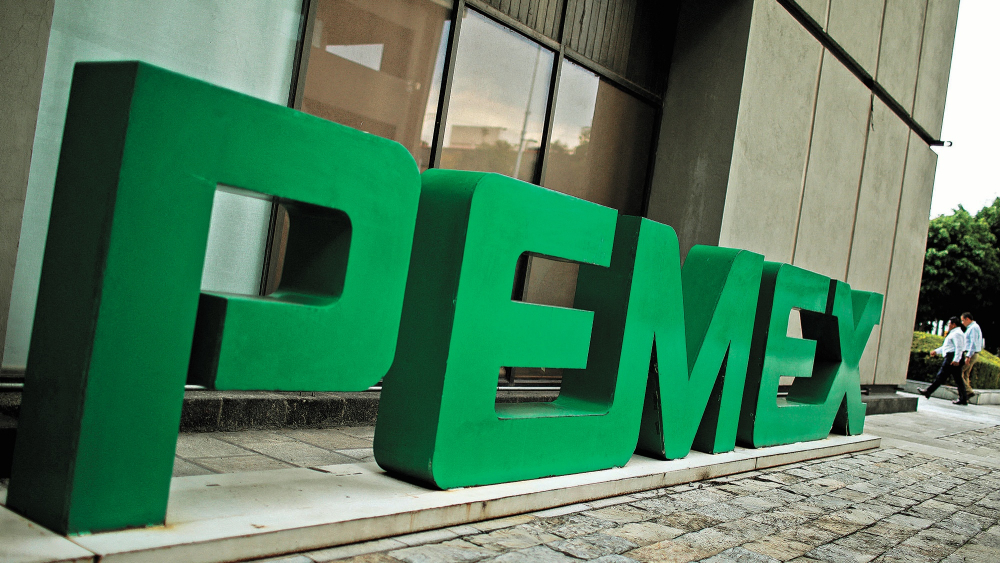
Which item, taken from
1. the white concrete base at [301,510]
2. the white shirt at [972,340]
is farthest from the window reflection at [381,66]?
the white shirt at [972,340]

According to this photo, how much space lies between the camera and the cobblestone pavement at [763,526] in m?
3.35

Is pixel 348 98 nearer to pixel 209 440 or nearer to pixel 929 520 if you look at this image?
pixel 209 440

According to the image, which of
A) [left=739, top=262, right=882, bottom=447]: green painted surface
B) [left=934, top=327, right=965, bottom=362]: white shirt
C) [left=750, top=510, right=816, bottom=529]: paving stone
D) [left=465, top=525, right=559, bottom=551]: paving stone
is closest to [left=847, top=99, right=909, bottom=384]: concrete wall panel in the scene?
[left=739, top=262, right=882, bottom=447]: green painted surface

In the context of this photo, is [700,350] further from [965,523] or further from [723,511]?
[965,523]

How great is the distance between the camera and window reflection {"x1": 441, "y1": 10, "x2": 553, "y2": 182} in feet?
21.7

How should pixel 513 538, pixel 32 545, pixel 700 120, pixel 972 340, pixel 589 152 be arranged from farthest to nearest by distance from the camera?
pixel 972 340 < pixel 700 120 < pixel 589 152 < pixel 513 538 < pixel 32 545

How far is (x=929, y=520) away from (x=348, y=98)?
4848mm

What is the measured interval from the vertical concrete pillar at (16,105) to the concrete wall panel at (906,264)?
41.8 feet

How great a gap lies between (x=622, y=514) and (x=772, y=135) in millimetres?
6503

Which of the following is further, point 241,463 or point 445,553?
point 241,463

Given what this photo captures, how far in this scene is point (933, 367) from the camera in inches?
832

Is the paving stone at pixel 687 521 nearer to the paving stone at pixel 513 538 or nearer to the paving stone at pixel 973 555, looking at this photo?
the paving stone at pixel 513 538

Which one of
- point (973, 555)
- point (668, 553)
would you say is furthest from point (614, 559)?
point (973, 555)

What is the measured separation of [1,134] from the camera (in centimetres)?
387
